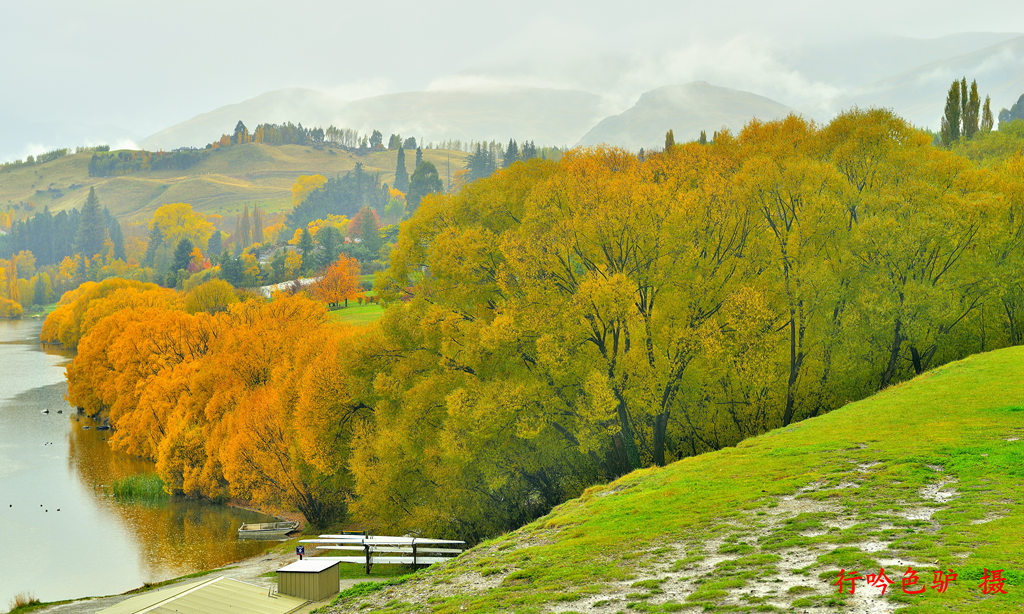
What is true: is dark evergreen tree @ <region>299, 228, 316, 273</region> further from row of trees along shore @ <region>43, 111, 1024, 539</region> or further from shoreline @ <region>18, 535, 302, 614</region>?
shoreline @ <region>18, 535, 302, 614</region>

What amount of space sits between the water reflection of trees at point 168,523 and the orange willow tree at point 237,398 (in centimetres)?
209

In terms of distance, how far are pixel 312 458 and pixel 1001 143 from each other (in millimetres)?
76823

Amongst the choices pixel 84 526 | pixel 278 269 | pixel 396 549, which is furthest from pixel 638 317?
pixel 278 269

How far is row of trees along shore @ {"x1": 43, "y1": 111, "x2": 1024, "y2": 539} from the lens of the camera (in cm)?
3684

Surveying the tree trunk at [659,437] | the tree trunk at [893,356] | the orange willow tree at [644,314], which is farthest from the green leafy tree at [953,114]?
the tree trunk at [659,437]

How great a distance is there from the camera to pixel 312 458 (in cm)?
4569

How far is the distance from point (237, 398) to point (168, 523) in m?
11.3

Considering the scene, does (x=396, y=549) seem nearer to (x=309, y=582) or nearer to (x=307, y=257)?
(x=309, y=582)

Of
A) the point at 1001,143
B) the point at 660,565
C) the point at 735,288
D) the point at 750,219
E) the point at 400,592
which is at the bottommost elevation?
the point at 400,592

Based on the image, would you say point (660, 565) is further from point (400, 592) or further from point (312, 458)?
point (312, 458)

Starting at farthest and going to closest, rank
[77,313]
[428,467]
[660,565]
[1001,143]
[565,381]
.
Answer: [77,313]
[1001,143]
[428,467]
[565,381]
[660,565]

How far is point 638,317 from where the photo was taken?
3731 cm

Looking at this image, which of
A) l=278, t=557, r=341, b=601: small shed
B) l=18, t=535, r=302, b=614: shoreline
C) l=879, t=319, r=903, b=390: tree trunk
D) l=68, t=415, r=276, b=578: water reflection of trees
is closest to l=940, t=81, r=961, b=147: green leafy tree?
l=879, t=319, r=903, b=390: tree trunk

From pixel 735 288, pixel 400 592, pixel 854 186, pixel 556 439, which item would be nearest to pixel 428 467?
pixel 556 439
